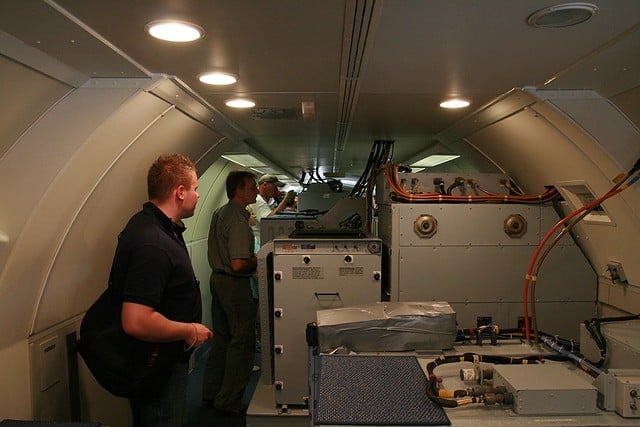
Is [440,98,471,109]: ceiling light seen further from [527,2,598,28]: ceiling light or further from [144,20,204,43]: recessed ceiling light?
[144,20,204,43]: recessed ceiling light

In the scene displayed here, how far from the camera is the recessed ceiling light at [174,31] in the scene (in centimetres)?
175

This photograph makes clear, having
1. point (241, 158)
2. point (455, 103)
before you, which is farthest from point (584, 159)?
point (241, 158)

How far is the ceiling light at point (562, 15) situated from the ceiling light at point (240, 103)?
6.38ft

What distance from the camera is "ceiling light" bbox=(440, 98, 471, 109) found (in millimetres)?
3114

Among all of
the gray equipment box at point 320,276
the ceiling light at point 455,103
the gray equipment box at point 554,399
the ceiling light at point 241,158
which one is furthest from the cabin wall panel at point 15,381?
the ceiling light at point 241,158

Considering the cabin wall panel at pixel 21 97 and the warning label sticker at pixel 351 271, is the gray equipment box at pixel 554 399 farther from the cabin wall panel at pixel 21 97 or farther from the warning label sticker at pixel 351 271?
the cabin wall panel at pixel 21 97

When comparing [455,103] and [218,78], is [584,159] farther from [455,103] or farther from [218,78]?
[218,78]

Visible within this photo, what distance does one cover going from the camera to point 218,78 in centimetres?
255

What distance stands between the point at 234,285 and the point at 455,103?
2567mm

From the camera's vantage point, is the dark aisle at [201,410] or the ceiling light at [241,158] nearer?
the dark aisle at [201,410]

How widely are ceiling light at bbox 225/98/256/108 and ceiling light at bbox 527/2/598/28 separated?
6.38ft

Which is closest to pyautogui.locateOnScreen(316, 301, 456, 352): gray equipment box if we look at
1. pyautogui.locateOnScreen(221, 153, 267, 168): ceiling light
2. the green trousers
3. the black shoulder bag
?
the black shoulder bag

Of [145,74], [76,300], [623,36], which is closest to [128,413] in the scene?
[76,300]

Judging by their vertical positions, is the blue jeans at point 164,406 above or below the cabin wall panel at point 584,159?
below
